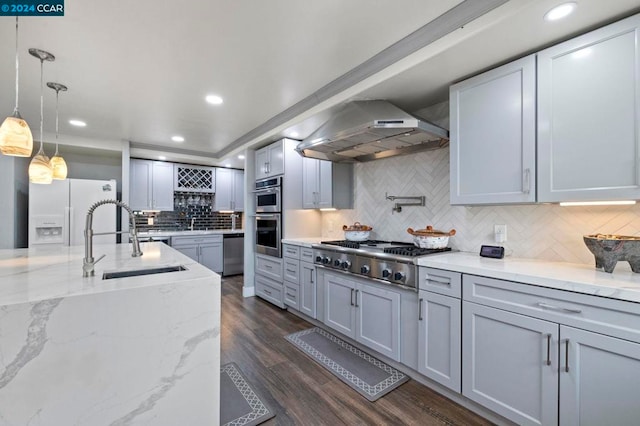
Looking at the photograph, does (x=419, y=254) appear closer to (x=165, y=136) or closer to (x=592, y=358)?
(x=592, y=358)

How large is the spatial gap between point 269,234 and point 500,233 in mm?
2718

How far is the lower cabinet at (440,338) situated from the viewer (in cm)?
174

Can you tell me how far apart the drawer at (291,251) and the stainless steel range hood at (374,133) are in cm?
115

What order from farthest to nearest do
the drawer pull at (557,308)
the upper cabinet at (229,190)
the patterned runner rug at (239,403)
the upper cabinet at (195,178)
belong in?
the upper cabinet at (229,190), the upper cabinet at (195,178), the patterned runner rug at (239,403), the drawer pull at (557,308)

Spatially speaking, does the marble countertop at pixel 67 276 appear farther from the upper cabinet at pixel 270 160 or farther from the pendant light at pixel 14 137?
the upper cabinet at pixel 270 160

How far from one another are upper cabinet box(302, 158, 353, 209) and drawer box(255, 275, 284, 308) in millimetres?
1149

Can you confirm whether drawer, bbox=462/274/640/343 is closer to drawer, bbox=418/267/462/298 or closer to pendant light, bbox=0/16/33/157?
drawer, bbox=418/267/462/298

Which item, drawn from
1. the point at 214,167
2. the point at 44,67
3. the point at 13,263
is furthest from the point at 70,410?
the point at 214,167

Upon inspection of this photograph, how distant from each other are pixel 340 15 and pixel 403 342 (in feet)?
7.41

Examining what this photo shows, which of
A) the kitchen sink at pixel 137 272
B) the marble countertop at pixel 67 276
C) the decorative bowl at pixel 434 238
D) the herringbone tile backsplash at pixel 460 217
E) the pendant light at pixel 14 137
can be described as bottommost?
the kitchen sink at pixel 137 272

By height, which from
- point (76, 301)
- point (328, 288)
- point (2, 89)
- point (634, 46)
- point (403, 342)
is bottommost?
point (403, 342)

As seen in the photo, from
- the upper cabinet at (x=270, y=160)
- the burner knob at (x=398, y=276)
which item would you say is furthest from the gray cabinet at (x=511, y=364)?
the upper cabinet at (x=270, y=160)

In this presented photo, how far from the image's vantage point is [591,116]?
148cm

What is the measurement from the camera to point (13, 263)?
167 centimetres
